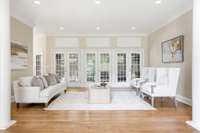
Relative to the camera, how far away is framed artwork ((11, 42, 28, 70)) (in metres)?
6.13

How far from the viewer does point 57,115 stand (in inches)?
167

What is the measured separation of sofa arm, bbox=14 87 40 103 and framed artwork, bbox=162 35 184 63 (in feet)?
15.1

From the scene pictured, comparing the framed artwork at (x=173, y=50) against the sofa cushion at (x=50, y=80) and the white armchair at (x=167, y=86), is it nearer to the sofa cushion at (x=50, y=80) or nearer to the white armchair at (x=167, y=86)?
the white armchair at (x=167, y=86)

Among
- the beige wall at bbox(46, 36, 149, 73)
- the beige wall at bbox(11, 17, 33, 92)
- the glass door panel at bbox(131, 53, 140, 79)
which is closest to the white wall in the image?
the beige wall at bbox(46, 36, 149, 73)

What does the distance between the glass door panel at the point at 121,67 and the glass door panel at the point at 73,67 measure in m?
2.30

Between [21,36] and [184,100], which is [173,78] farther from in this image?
[21,36]

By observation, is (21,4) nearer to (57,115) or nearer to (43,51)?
(57,115)

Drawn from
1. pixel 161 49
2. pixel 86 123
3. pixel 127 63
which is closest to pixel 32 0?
pixel 86 123

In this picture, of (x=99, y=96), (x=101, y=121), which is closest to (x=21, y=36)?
(x=99, y=96)

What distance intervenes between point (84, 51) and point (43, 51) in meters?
2.29

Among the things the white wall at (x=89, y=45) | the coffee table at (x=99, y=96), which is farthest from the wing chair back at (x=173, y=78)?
the white wall at (x=89, y=45)

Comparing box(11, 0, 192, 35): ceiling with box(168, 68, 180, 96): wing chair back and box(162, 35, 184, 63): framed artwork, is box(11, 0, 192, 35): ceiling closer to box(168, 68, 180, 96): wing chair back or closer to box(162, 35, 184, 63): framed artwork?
box(162, 35, 184, 63): framed artwork

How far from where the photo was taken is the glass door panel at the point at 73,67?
10086mm

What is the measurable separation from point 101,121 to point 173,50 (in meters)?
4.10
